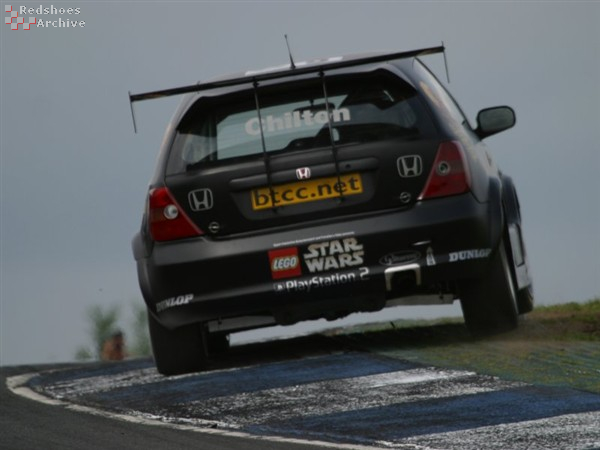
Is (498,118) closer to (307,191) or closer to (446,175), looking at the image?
(446,175)

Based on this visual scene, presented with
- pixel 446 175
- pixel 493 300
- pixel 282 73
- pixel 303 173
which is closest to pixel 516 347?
pixel 493 300

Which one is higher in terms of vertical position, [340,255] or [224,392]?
[340,255]

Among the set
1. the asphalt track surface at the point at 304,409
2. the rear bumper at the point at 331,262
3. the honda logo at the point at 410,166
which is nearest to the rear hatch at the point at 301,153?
the honda logo at the point at 410,166

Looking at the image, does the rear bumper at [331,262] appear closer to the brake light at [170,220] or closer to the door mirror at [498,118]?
the brake light at [170,220]

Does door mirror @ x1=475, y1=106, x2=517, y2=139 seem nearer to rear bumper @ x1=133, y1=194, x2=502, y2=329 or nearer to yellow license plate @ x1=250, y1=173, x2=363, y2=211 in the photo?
rear bumper @ x1=133, y1=194, x2=502, y2=329

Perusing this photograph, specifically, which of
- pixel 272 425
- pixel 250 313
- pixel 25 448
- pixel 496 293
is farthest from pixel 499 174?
pixel 25 448

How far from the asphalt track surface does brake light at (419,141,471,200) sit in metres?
1.02

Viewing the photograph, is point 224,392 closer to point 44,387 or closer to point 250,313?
point 250,313

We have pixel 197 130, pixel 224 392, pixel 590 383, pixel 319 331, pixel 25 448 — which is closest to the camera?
pixel 25 448

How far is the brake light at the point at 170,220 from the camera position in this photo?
422 inches

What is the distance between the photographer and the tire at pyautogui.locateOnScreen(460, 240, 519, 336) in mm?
10938

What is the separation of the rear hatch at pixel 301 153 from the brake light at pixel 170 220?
4cm

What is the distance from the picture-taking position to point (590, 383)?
30.3ft

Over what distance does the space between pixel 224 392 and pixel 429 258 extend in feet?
4.77
